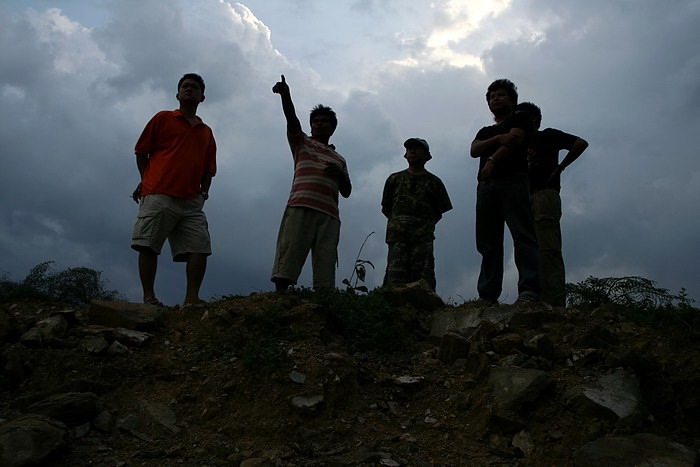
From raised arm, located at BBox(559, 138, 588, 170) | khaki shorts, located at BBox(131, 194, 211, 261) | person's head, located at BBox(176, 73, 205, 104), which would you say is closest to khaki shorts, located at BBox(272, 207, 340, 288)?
khaki shorts, located at BBox(131, 194, 211, 261)

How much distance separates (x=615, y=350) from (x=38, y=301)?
14.2ft

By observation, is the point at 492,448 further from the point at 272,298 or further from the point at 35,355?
the point at 35,355

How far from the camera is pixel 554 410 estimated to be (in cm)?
296

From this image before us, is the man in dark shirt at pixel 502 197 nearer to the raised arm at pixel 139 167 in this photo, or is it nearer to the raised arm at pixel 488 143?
the raised arm at pixel 488 143

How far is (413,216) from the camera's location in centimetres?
573

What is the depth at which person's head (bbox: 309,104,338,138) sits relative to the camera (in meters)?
5.36

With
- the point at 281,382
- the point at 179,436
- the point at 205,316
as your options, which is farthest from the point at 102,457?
the point at 205,316

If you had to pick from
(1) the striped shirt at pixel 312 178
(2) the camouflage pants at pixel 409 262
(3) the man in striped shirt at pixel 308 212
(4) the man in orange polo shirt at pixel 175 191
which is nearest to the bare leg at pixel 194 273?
(4) the man in orange polo shirt at pixel 175 191

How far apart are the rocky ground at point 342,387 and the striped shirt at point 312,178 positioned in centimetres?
103

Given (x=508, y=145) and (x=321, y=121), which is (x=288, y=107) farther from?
(x=508, y=145)

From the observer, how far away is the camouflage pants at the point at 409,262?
5.66 metres

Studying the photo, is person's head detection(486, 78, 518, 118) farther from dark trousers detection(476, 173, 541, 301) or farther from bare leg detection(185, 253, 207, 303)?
bare leg detection(185, 253, 207, 303)

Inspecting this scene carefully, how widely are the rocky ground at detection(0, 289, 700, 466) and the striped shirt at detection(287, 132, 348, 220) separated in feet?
3.38

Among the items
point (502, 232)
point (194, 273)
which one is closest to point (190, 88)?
point (194, 273)
